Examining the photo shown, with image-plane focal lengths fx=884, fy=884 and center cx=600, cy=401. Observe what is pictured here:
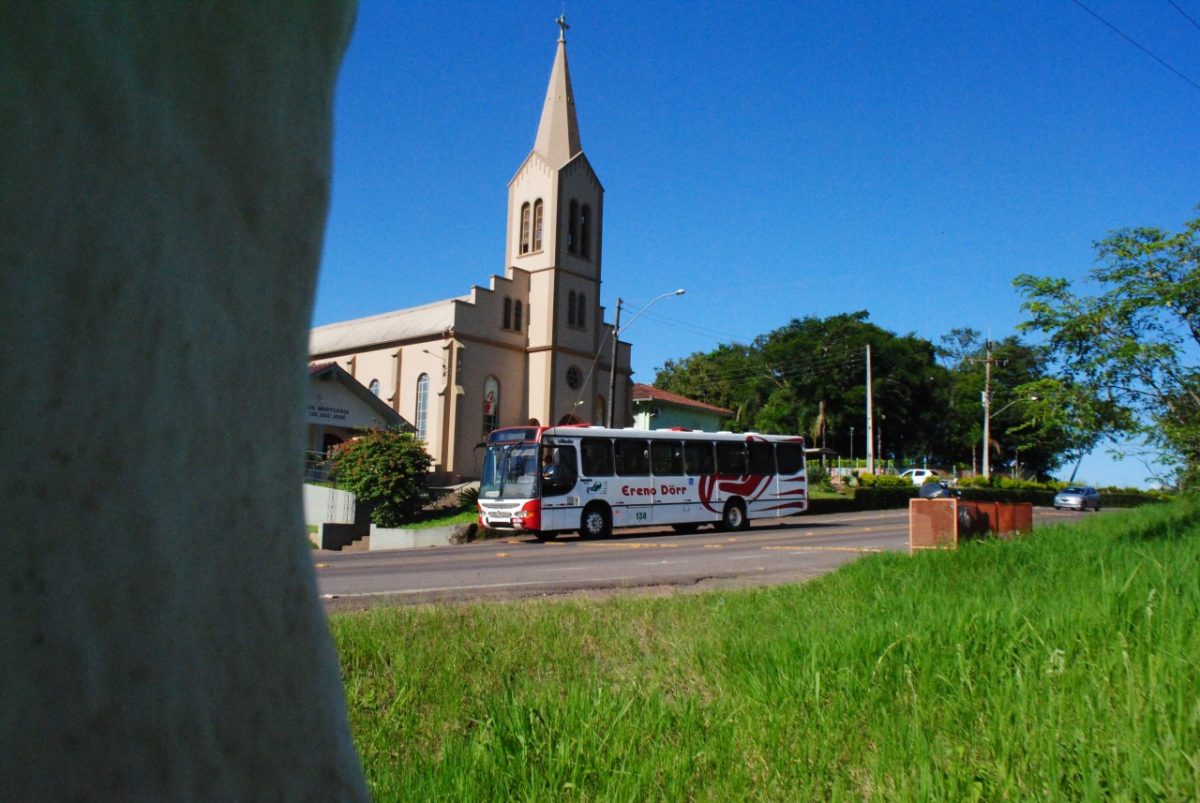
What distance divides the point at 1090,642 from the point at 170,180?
4842 mm

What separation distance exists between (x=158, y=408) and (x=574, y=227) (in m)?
42.5

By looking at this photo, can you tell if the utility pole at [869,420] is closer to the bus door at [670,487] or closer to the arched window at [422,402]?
the arched window at [422,402]

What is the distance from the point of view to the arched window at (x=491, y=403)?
40062mm

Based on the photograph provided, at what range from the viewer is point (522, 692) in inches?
174

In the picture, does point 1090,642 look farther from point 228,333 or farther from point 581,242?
point 581,242

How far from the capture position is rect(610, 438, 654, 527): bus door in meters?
23.2

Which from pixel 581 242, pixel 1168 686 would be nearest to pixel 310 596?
pixel 1168 686

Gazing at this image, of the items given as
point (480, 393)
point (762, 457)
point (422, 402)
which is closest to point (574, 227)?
point (480, 393)

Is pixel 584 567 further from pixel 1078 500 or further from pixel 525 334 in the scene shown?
pixel 1078 500

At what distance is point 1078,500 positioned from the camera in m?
44.7

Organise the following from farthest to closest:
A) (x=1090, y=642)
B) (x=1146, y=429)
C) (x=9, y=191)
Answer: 1. (x=1146, y=429)
2. (x=1090, y=642)
3. (x=9, y=191)

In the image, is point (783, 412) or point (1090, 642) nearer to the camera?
point (1090, 642)

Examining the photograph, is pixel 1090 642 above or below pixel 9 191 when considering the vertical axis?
below

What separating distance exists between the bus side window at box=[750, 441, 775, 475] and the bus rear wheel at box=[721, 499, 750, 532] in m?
1.20
